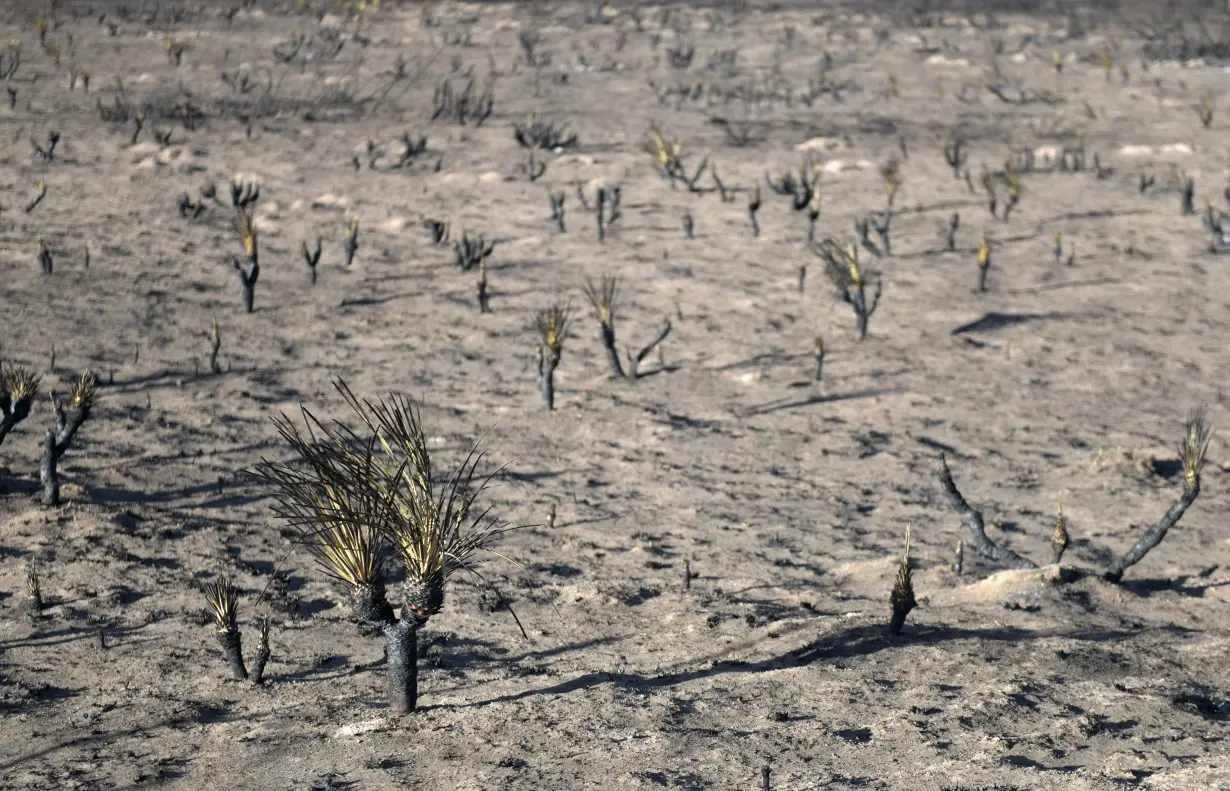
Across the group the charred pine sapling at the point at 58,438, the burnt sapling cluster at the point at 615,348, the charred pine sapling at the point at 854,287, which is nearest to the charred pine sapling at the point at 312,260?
the burnt sapling cluster at the point at 615,348

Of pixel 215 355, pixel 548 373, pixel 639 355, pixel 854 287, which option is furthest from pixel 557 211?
pixel 215 355

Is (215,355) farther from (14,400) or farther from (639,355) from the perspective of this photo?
(639,355)

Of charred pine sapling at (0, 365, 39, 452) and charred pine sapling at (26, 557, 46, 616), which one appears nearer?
charred pine sapling at (26, 557, 46, 616)

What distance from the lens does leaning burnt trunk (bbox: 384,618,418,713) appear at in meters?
4.61

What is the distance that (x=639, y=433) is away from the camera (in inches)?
328

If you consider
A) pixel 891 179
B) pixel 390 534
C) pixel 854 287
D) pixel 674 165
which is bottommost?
pixel 854 287

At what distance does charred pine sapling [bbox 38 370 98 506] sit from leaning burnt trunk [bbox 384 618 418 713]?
3.00m

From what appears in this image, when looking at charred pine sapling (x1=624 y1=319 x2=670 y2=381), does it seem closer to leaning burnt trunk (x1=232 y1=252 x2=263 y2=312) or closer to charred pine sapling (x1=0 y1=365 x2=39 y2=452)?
leaning burnt trunk (x1=232 y1=252 x2=263 y2=312)

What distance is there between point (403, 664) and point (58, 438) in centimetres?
337

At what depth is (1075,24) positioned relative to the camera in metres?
24.8

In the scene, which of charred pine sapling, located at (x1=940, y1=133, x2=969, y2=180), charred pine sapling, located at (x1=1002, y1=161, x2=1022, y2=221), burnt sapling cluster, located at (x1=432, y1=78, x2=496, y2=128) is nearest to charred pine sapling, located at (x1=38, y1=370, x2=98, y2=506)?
charred pine sapling, located at (x1=1002, y1=161, x2=1022, y2=221)

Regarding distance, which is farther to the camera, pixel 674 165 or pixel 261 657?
pixel 674 165

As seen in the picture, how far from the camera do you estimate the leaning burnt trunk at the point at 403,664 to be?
15.1 ft

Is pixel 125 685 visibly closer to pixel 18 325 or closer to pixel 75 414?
pixel 75 414
